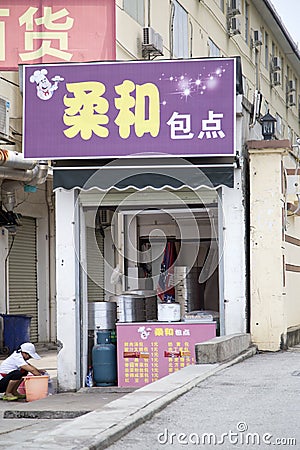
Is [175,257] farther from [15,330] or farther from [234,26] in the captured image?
[234,26]

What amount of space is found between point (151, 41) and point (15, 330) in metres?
7.19

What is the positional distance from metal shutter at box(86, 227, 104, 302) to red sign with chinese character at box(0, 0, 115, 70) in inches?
138

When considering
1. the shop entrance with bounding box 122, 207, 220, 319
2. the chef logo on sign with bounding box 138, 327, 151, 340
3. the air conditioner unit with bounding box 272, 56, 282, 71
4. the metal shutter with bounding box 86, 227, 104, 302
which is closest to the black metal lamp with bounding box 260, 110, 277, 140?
→ the shop entrance with bounding box 122, 207, 220, 319

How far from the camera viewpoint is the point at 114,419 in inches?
278

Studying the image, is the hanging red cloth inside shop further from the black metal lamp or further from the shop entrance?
the black metal lamp

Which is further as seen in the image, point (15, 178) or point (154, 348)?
point (15, 178)

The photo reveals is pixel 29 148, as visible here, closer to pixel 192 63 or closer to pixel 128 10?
pixel 192 63

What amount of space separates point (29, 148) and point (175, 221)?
10.5ft

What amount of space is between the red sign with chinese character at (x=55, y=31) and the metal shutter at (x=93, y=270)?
3504mm

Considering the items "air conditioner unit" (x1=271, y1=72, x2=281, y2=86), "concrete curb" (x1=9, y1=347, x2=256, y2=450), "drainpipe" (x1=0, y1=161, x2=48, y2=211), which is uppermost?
"air conditioner unit" (x1=271, y1=72, x2=281, y2=86)

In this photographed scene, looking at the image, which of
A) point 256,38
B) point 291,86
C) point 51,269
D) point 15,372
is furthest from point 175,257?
point 291,86

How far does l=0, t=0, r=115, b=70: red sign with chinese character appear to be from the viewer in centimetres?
1736

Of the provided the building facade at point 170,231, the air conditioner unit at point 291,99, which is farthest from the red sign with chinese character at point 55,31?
the air conditioner unit at point 291,99

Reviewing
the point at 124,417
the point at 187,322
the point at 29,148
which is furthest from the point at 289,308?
the point at 124,417
